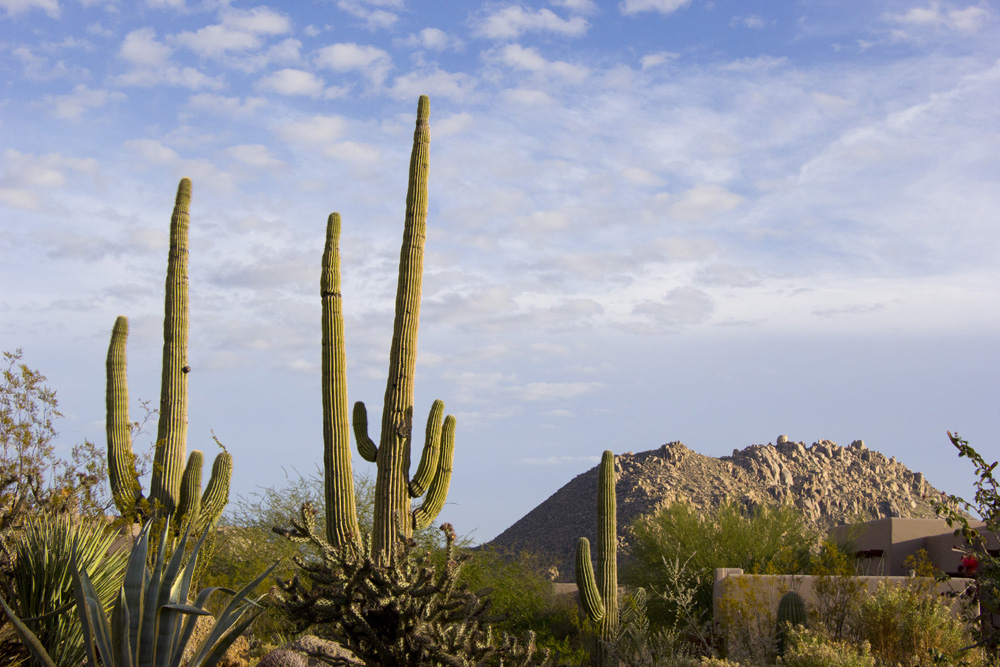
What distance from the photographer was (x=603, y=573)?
44.9 ft

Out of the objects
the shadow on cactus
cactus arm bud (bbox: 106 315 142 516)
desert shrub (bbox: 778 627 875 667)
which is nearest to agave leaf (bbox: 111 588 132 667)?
the shadow on cactus

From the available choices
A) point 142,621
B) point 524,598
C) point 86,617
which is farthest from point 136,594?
point 524,598

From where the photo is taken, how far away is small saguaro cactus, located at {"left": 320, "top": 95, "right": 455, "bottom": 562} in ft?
36.7

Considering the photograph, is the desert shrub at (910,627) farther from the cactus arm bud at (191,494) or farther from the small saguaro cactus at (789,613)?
the cactus arm bud at (191,494)

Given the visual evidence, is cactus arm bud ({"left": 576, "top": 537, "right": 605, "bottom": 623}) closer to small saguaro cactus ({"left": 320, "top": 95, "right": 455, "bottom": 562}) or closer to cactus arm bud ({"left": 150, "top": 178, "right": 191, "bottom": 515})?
small saguaro cactus ({"left": 320, "top": 95, "right": 455, "bottom": 562})

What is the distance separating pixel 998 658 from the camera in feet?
25.6

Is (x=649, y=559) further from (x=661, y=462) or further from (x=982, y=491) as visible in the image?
(x=661, y=462)

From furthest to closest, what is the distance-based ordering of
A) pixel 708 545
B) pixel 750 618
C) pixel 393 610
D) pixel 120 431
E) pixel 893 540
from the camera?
pixel 893 540, pixel 708 545, pixel 120 431, pixel 750 618, pixel 393 610

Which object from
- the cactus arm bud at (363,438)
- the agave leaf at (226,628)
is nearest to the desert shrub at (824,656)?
the agave leaf at (226,628)

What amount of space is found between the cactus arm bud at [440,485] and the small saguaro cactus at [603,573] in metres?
2.55

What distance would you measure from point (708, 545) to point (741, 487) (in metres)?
19.9

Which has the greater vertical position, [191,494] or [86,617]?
[191,494]

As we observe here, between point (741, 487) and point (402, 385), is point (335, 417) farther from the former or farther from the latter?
point (741, 487)

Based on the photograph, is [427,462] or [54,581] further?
[427,462]
